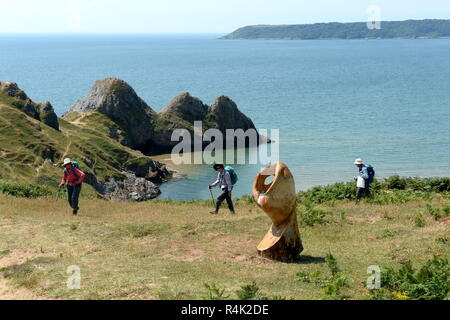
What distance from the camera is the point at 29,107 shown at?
5906 cm

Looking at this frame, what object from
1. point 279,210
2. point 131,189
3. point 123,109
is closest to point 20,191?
point 279,210

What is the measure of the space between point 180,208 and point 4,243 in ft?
30.5

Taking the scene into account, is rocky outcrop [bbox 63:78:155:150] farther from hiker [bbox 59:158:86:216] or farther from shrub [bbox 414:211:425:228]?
shrub [bbox 414:211:425:228]

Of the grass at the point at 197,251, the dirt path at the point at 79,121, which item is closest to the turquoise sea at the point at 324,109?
the dirt path at the point at 79,121

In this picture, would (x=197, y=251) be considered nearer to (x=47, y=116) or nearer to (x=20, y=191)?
(x=20, y=191)

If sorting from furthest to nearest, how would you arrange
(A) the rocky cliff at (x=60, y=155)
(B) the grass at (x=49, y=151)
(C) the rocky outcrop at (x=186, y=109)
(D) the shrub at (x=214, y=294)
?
(C) the rocky outcrop at (x=186, y=109) → (A) the rocky cliff at (x=60, y=155) → (B) the grass at (x=49, y=151) → (D) the shrub at (x=214, y=294)

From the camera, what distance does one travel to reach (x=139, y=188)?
171 feet

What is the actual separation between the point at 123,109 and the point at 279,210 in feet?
191

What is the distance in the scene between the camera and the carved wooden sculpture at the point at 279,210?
16531 millimetres

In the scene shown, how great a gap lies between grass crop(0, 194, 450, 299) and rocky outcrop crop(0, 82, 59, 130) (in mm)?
35415

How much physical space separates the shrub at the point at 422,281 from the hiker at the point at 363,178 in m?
10.5

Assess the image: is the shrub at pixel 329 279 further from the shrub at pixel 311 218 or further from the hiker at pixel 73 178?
the hiker at pixel 73 178
